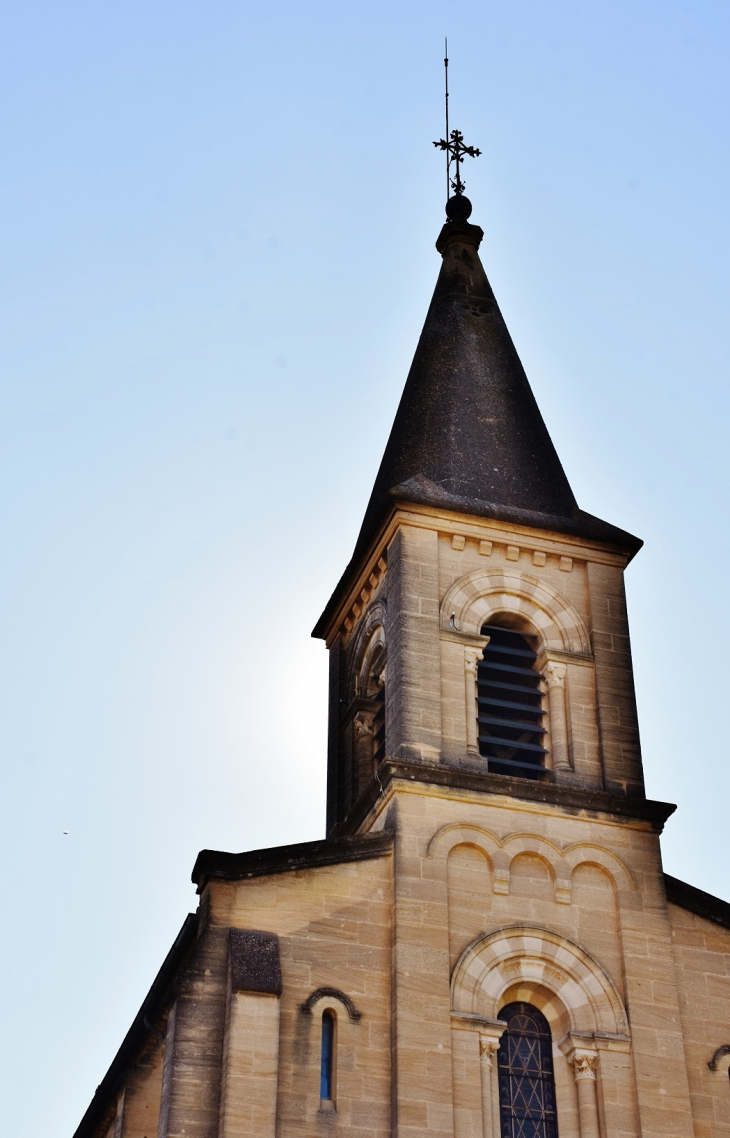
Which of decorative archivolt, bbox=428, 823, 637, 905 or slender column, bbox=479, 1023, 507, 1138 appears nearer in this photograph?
slender column, bbox=479, 1023, 507, 1138

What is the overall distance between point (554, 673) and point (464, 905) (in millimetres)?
4025

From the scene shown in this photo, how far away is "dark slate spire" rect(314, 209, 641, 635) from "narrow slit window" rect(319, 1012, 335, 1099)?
748 centimetres

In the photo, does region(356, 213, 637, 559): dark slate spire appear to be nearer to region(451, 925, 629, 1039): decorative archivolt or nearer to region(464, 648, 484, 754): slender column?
region(464, 648, 484, 754): slender column

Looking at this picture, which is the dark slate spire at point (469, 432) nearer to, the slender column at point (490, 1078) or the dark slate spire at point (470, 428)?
the dark slate spire at point (470, 428)

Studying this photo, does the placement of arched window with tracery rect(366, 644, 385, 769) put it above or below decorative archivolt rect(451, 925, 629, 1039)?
above

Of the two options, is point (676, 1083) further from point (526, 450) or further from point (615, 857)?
point (526, 450)

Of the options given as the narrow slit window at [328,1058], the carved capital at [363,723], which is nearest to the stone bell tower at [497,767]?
the carved capital at [363,723]

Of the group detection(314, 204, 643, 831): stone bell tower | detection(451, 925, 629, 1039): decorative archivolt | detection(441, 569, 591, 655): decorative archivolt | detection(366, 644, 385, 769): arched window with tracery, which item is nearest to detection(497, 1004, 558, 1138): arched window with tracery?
detection(451, 925, 629, 1039): decorative archivolt

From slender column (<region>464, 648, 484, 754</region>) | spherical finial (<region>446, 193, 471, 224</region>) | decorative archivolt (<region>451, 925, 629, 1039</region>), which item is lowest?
decorative archivolt (<region>451, 925, 629, 1039</region>)

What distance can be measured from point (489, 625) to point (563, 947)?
4954mm

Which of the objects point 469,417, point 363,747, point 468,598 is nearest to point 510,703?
point 468,598

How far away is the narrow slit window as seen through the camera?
19.2 metres

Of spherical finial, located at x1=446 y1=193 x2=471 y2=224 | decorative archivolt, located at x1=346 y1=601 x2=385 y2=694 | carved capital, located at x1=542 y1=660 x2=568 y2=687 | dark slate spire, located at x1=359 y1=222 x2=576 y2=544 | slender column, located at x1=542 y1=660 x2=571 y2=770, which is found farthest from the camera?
spherical finial, located at x1=446 y1=193 x2=471 y2=224

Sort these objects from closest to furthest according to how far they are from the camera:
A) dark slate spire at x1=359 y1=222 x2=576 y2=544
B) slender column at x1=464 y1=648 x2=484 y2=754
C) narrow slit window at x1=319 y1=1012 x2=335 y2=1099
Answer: narrow slit window at x1=319 y1=1012 x2=335 y2=1099, slender column at x1=464 y1=648 x2=484 y2=754, dark slate spire at x1=359 y1=222 x2=576 y2=544
